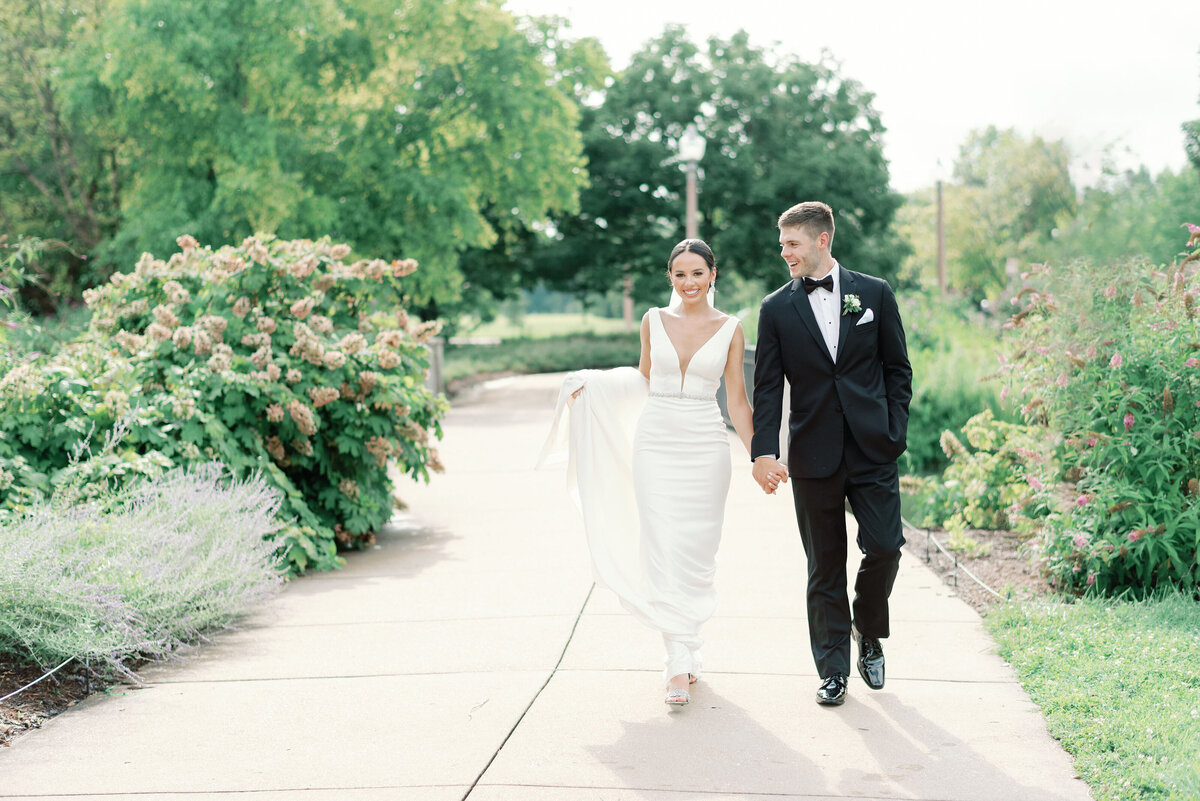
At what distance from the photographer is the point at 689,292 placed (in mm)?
4883

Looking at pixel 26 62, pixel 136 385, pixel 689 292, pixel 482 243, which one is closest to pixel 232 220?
pixel 482 243

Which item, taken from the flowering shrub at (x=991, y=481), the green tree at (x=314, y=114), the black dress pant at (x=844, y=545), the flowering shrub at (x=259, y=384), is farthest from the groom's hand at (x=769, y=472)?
the green tree at (x=314, y=114)

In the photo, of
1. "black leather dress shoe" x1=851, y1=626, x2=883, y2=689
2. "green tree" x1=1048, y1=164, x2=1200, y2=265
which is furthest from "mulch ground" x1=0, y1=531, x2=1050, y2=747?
"green tree" x1=1048, y1=164, x2=1200, y2=265

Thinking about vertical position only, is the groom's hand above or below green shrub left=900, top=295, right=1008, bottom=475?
above

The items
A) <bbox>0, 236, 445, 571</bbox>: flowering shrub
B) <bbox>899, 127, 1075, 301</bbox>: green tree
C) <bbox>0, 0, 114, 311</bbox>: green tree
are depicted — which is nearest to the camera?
<bbox>0, 236, 445, 571</bbox>: flowering shrub

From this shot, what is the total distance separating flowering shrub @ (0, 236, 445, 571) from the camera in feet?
22.8

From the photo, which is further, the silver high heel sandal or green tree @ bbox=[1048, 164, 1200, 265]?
green tree @ bbox=[1048, 164, 1200, 265]

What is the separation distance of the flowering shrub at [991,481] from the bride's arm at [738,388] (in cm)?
250

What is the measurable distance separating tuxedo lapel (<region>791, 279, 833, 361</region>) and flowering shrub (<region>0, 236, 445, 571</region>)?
12.7ft

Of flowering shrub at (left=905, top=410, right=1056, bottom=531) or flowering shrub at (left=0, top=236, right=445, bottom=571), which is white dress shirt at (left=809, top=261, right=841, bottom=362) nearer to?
flowering shrub at (left=905, top=410, right=1056, bottom=531)

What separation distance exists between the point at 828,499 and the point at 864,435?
1.04ft

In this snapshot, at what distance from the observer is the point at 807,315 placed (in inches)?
184

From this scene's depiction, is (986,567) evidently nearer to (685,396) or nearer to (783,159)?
(685,396)

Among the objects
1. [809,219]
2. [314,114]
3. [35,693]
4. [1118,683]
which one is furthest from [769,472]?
[314,114]
